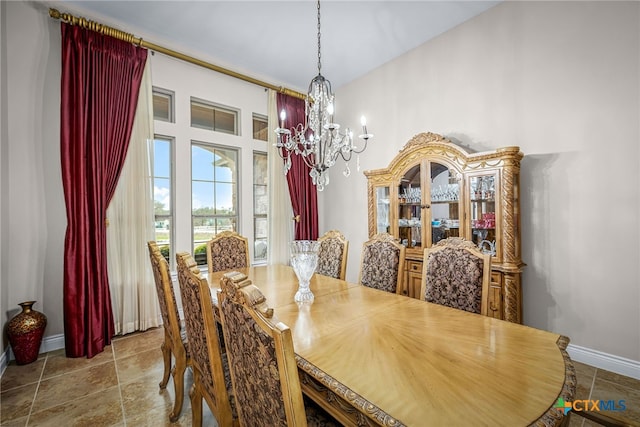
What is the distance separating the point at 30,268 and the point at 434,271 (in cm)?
339

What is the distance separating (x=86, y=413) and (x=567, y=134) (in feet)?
13.3

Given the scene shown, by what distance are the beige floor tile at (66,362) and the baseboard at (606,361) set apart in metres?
3.91

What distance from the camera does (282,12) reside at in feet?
9.18

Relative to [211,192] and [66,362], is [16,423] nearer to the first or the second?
[66,362]

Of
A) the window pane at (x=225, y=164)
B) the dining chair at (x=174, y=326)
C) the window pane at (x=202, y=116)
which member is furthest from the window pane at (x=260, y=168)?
the dining chair at (x=174, y=326)

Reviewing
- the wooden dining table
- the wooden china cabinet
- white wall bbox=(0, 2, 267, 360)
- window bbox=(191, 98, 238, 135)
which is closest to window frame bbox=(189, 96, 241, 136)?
window bbox=(191, 98, 238, 135)

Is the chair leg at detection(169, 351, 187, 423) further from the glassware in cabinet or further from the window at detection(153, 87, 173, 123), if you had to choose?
the window at detection(153, 87, 173, 123)

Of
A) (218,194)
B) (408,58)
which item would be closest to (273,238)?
(218,194)

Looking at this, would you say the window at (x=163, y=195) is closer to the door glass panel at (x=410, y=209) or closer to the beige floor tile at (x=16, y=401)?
the beige floor tile at (x=16, y=401)

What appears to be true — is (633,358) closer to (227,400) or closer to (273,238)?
(227,400)

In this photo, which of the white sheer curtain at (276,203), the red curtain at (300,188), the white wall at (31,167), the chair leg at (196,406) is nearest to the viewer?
the chair leg at (196,406)

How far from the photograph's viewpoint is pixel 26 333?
7.63 ft

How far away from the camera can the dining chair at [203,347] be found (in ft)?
3.59

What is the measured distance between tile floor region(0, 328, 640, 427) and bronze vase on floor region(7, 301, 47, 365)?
0.08 meters
